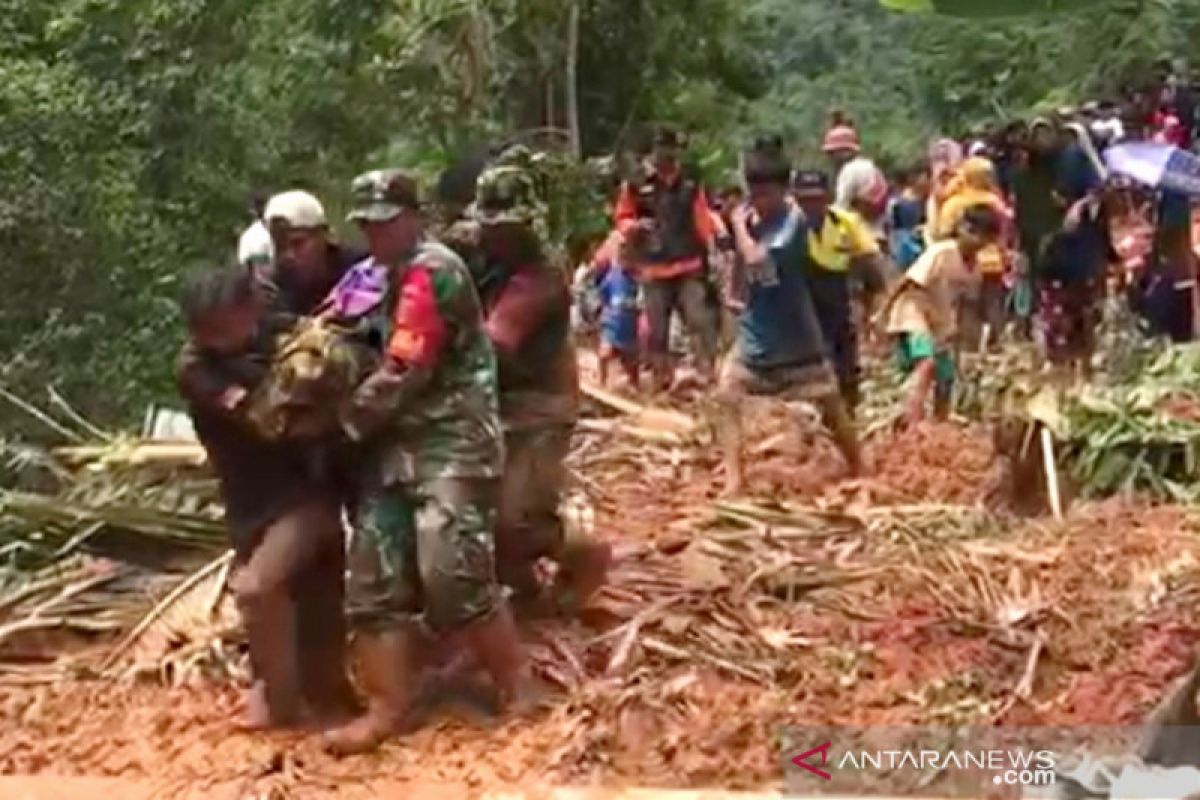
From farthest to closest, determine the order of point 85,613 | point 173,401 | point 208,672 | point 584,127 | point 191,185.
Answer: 1. point 584,127
2. point 191,185
3. point 173,401
4. point 85,613
5. point 208,672

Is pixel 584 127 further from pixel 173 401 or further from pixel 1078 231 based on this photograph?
pixel 1078 231

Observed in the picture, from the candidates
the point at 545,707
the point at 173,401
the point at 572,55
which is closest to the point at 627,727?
the point at 545,707

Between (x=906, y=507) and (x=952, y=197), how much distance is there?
3.43 meters

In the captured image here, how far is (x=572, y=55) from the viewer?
20.8 metres

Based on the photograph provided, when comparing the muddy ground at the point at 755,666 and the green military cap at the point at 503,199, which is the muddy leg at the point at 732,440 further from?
the green military cap at the point at 503,199

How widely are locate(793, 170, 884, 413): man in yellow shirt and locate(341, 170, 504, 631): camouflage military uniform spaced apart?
3670mm

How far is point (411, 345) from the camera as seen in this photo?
597 centimetres

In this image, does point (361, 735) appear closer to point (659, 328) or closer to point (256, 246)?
point (256, 246)

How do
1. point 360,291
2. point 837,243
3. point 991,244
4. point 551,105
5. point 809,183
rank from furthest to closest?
1. point 551,105
2. point 991,244
3. point 809,183
4. point 837,243
5. point 360,291

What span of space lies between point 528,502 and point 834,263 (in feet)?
11.1

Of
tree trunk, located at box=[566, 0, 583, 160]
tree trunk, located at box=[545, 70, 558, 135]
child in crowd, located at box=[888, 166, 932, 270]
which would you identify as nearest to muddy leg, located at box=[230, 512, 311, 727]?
child in crowd, located at box=[888, 166, 932, 270]

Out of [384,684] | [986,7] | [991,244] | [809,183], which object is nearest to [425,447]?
[384,684]

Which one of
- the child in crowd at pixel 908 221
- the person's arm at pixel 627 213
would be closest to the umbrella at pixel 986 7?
the person's arm at pixel 627 213

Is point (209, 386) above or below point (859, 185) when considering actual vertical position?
above
